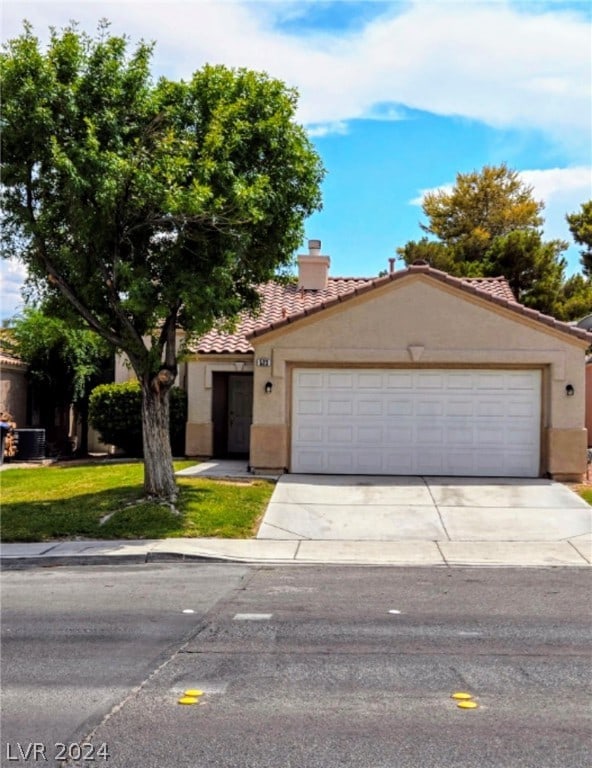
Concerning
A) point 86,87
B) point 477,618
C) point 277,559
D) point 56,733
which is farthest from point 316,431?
point 56,733

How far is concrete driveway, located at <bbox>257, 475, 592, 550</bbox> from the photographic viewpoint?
39.5 feet

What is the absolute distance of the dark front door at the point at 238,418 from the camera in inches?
808

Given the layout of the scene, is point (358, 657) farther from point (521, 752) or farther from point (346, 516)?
point (346, 516)

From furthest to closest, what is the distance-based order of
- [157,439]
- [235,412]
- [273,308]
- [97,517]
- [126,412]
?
[273,308] < [235,412] < [126,412] < [157,439] < [97,517]

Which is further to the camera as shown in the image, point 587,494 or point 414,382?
point 414,382

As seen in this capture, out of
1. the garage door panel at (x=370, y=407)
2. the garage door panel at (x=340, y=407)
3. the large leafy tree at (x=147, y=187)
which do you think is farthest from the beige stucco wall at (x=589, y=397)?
the large leafy tree at (x=147, y=187)

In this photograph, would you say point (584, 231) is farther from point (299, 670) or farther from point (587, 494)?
point (299, 670)

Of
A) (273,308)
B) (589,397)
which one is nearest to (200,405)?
(273,308)

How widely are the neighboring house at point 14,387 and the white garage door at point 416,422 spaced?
30.1ft

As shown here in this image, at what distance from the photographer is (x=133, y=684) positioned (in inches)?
221

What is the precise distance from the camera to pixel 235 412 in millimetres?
20531

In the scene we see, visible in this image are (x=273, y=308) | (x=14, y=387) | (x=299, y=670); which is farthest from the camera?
(x=14, y=387)

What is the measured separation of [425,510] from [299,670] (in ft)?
25.6

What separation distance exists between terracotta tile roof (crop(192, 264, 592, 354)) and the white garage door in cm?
119
